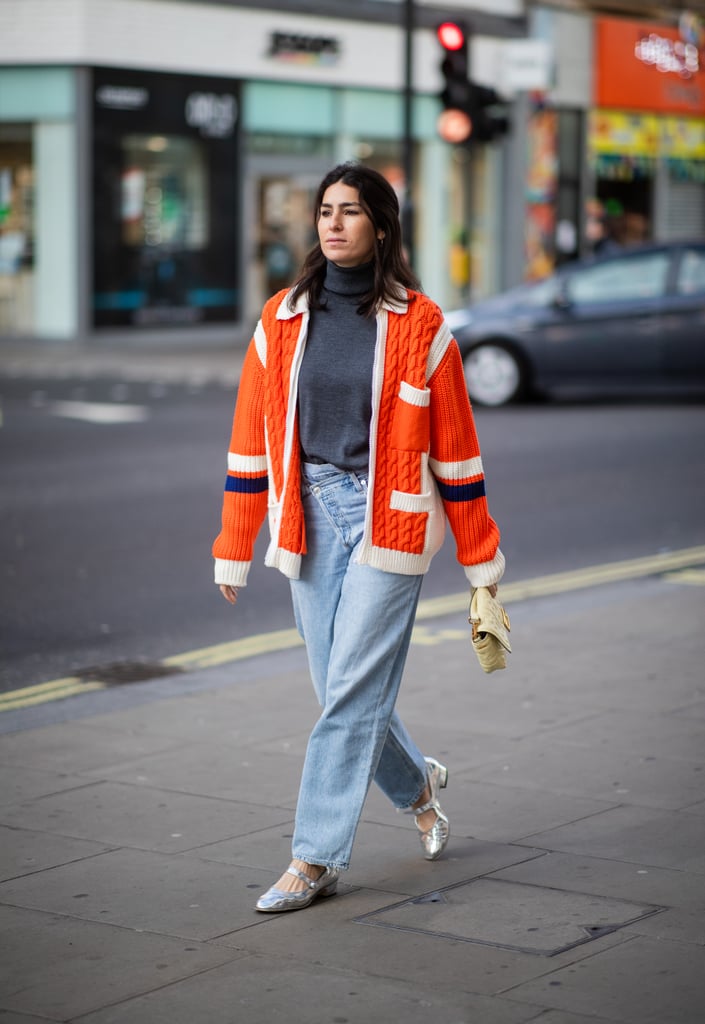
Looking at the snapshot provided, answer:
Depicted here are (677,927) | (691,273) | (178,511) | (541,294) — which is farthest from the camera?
(541,294)

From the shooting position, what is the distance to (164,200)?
25219 mm

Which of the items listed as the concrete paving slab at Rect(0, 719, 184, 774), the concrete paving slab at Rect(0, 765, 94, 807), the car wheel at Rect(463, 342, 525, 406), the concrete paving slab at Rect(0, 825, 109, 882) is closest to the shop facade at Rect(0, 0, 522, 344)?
the car wheel at Rect(463, 342, 525, 406)

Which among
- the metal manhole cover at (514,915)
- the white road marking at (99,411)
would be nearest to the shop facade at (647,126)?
the white road marking at (99,411)

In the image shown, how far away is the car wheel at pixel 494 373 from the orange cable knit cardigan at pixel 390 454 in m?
12.6

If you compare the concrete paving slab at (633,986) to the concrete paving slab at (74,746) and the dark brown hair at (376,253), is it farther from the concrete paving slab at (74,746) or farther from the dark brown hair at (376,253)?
the concrete paving slab at (74,746)

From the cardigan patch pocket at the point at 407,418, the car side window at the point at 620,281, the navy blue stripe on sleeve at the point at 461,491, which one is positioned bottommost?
the navy blue stripe on sleeve at the point at 461,491

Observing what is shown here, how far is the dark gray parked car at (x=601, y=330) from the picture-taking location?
16797mm

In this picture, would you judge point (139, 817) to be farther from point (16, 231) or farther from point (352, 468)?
point (16, 231)

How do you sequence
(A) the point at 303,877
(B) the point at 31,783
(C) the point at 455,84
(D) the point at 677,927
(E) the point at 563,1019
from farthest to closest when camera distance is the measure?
(C) the point at 455,84 → (B) the point at 31,783 → (A) the point at 303,877 → (D) the point at 677,927 → (E) the point at 563,1019

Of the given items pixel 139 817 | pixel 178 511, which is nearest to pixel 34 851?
pixel 139 817

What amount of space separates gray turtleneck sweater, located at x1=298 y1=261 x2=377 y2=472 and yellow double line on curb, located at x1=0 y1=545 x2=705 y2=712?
2653 mm

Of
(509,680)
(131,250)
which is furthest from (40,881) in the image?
(131,250)

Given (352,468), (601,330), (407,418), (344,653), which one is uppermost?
(407,418)

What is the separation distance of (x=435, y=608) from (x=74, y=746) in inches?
111
